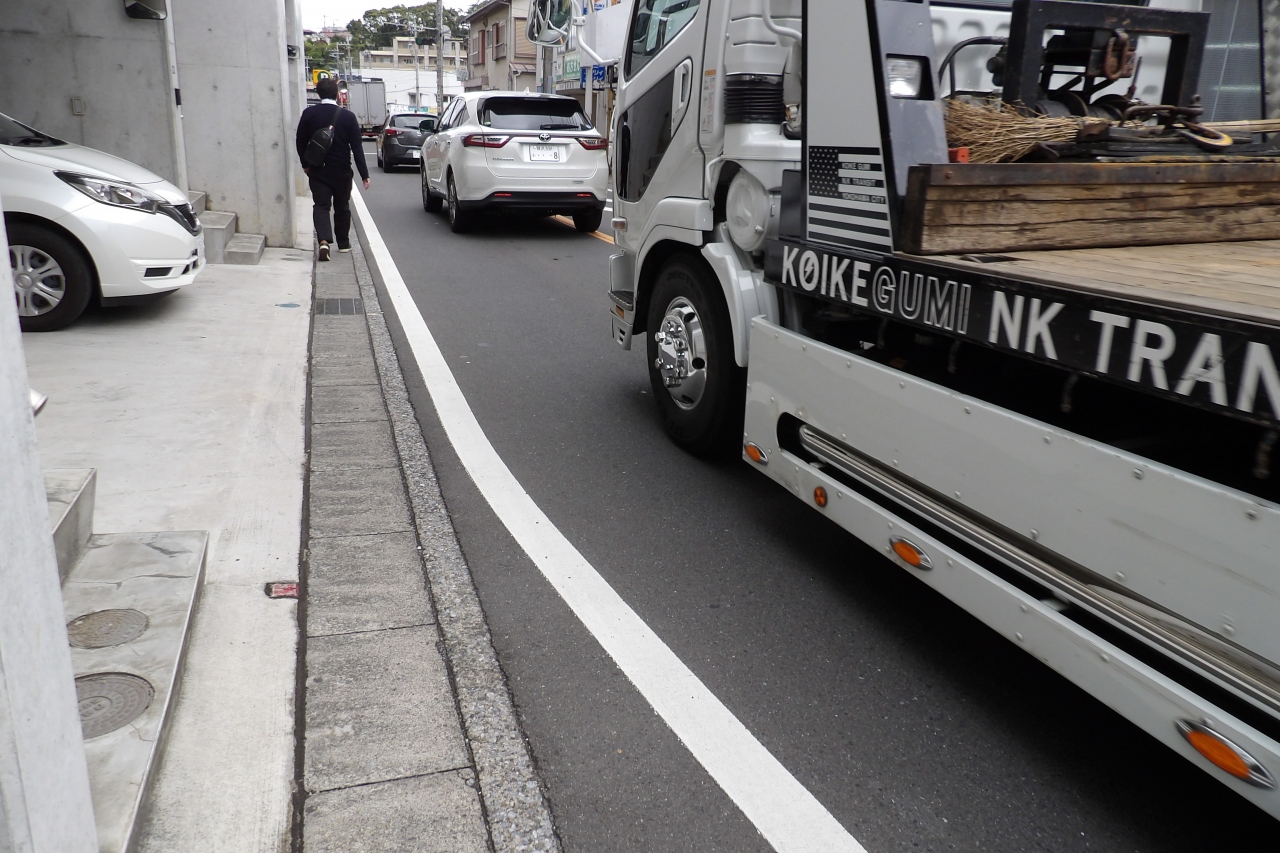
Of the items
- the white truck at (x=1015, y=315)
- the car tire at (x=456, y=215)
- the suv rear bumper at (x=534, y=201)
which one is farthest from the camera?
the car tire at (x=456, y=215)

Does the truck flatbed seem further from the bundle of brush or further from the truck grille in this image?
the truck grille

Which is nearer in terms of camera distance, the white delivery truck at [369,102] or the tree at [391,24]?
the white delivery truck at [369,102]

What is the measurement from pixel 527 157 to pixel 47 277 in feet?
23.6

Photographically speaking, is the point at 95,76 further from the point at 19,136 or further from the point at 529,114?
the point at 529,114

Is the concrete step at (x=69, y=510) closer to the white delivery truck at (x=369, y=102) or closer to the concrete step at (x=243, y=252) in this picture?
the concrete step at (x=243, y=252)

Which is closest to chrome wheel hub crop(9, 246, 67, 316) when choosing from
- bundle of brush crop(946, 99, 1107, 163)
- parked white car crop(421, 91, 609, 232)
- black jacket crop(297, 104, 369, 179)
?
black jacket crop(297, 104, 369, 179)

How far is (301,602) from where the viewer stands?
342 centimetres

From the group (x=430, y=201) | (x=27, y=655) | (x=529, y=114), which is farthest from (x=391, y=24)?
(x=27, y=655)

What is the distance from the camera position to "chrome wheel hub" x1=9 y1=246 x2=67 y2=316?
260 inches

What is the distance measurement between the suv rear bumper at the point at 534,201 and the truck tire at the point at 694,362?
836 centimetres

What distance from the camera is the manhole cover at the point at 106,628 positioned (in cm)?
281

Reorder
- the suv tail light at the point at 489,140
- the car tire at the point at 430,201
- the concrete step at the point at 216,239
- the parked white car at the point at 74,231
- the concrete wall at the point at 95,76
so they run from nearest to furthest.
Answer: the parked white car at the point at 74,231 → the concrete wall at the point at 95,76 → the concrete step at the point at 216,239 → the suv tail light at the point at 489,140 → the car tire at the point at 430,201

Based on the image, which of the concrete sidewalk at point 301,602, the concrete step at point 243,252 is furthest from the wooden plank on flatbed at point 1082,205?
the concrete step at point 243,252

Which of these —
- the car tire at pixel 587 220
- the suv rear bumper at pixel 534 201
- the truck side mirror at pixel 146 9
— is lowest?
the car tire at pixel 587 220
